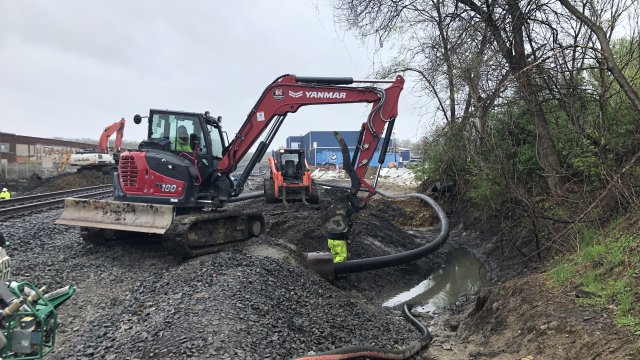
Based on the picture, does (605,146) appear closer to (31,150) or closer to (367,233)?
(367,233)

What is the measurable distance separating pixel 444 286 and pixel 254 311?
6.41 metres

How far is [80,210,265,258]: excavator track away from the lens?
7543 mm

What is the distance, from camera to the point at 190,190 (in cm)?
862

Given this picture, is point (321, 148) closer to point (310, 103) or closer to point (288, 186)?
point (288, 186)

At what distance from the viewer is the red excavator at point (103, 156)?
24.8 metres

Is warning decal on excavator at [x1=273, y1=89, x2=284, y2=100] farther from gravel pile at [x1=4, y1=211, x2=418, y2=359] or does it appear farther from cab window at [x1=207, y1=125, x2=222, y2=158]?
gravel pile at [x1=4, y1=211, x2=418, y2=359]

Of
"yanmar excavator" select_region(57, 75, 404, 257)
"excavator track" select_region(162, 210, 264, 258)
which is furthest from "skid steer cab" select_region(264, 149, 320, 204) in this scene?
"excavator track" select_region(162, 210, 264, 258)

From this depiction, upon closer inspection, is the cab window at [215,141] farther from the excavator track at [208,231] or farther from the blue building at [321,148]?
the blue building at [321,148]

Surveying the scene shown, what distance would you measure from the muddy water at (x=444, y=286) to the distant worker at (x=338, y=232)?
51.7 inches

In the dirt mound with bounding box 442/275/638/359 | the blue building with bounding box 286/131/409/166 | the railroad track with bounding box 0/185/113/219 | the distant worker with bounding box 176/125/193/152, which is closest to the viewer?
the dirt mound with bounding box 442/275/638/359

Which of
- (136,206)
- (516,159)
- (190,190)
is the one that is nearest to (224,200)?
(190,190)

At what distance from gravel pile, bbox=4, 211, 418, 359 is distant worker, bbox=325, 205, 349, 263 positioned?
2.40 feet

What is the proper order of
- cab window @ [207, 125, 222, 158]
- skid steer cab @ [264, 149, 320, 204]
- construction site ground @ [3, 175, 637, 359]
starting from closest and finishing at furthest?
construction site ground @ [3, 175, 637, 359] → cab window @ [207, 125, 222, 158] → skid steer cab @ [264, 149, 320, 204]

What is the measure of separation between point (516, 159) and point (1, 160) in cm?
3546
